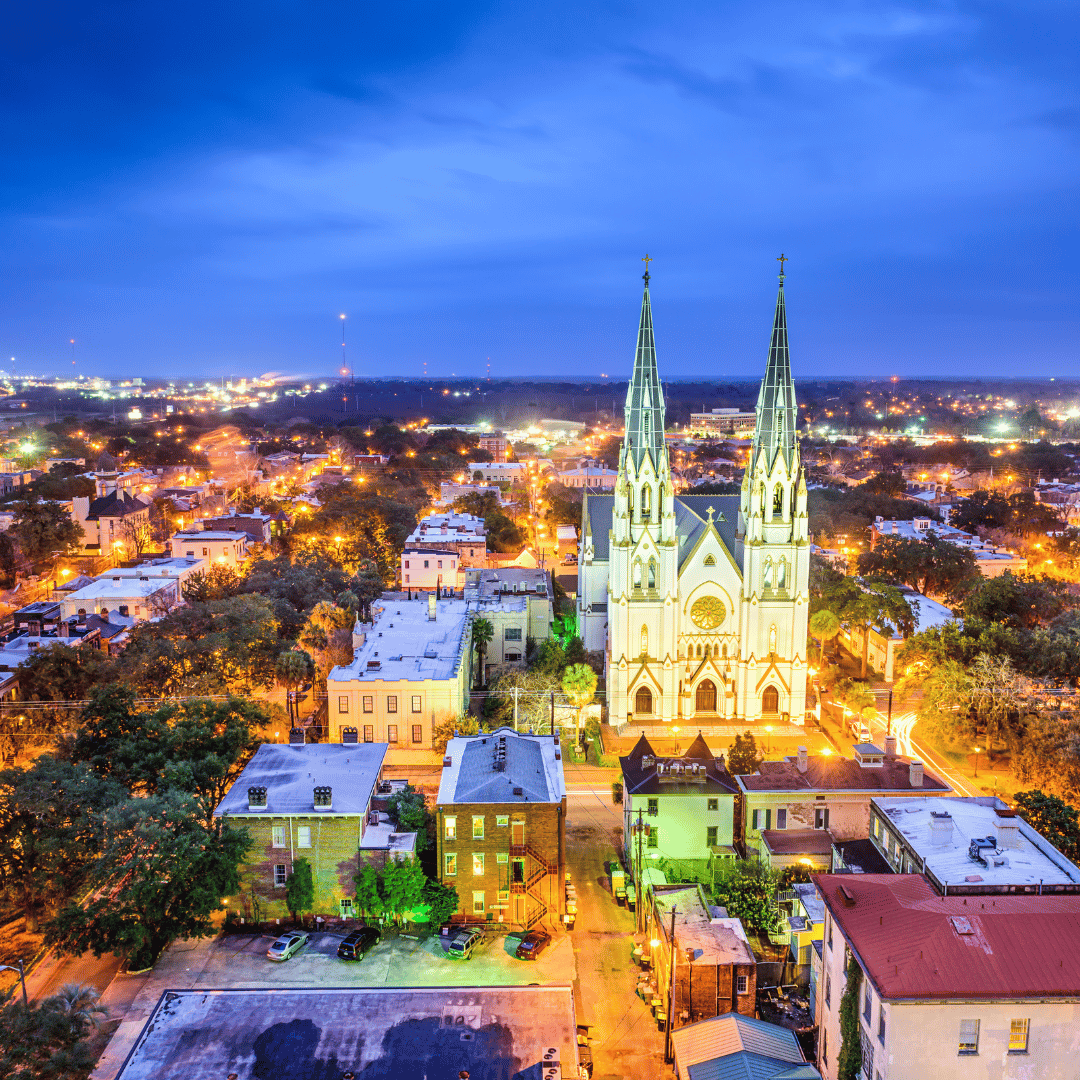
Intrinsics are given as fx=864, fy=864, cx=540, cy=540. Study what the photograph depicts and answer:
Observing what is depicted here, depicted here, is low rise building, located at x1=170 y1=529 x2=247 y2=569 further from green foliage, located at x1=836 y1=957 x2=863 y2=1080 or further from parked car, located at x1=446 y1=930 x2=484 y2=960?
green foliage, located at x1=836 y1=957 x2=863 y2=1080

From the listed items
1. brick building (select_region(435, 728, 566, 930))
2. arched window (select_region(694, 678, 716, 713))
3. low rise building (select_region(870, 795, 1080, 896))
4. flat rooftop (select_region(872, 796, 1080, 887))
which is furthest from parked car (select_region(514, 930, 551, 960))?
arched window (select_region(694, 678, 716, 713))

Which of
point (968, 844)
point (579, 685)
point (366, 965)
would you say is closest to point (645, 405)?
point (579, 685)

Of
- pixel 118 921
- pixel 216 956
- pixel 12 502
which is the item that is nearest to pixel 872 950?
pixel 216 956

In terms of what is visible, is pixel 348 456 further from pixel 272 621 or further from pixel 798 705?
pixel 798 705

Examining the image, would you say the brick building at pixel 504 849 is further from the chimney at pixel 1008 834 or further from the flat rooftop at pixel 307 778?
the chimney at pixel 1008 834

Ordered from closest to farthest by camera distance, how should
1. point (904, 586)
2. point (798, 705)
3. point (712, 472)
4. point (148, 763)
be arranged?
point (148, 763), point (798, 705), point (904, 586), point (712, 472)

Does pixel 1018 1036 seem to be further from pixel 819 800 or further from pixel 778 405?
pixel 778 405
